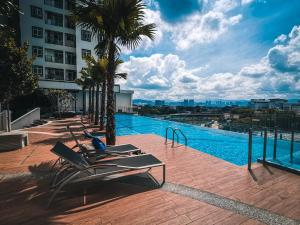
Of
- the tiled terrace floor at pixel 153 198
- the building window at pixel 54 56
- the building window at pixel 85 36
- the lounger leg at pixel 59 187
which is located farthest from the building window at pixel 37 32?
the lounger leg at pixel 59 187

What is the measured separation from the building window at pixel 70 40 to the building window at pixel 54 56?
77.2 inches

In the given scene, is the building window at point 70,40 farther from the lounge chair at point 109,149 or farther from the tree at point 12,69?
the lounge chair at point 109,149

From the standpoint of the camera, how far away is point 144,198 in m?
3.80

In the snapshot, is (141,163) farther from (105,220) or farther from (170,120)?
(170,120)

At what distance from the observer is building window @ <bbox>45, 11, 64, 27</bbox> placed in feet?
100

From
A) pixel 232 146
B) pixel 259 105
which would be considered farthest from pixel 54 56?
pixel 259 105

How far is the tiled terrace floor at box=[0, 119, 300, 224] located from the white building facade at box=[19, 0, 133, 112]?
1094 inches

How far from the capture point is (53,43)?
31.0 meters

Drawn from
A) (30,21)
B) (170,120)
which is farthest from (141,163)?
(30,21)

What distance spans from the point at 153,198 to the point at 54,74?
33055 millimetres

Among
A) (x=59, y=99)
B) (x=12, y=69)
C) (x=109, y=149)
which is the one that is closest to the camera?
(x=109, y=149)

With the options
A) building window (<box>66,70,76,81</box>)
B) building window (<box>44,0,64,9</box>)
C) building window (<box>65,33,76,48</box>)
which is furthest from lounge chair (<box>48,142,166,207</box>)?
building window (<box>44,0,64,9</box>)

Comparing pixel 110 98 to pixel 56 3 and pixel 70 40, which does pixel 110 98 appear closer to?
pixel 70 40

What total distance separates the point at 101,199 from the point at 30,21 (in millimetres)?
34842
